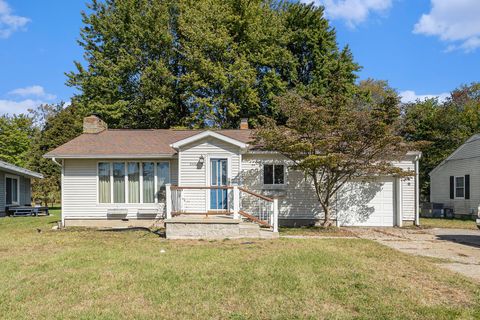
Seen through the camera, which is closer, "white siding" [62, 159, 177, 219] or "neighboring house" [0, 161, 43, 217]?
A: "white siding" [62, 159, 177, 219]

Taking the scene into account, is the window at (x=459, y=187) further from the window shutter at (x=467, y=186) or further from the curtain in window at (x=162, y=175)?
the curtain in window at (x=162, y=175)

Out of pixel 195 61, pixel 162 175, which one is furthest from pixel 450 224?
pixel 195 61

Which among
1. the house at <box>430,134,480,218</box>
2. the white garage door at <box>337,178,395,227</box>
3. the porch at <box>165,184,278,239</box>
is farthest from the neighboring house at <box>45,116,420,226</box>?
the house at <box>430,134,480,218</box>

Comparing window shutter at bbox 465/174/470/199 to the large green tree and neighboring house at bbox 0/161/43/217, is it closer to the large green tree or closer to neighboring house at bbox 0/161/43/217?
the large green tree

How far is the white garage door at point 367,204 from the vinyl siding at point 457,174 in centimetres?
811

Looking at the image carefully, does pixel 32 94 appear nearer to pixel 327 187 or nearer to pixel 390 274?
pixel 327 187

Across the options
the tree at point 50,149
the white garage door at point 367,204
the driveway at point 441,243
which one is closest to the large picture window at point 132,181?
the white garage door at point 367,204

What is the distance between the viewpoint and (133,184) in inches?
574

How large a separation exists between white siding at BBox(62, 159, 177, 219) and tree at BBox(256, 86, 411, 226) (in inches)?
190

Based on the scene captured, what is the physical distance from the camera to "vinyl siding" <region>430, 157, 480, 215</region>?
2006 centimetres

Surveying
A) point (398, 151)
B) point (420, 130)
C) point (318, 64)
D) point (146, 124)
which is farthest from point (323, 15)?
point (398, 151)

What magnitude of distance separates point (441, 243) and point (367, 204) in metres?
4.12

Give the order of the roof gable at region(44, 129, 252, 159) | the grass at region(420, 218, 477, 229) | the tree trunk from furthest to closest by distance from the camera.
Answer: the grass at region(420, 218, 477, 229), the roof gable at region(44, 129, 252, 159), the tree trunk

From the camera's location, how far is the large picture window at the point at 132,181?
14555 mm
